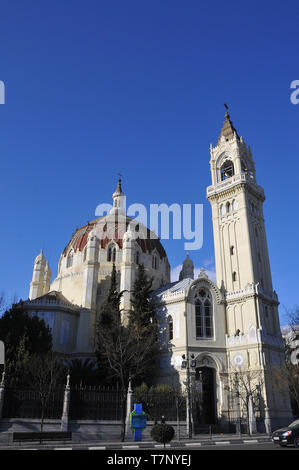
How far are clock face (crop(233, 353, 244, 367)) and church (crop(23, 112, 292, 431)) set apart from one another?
9 centimetres

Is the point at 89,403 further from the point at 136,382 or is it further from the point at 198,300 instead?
the point at 198,300

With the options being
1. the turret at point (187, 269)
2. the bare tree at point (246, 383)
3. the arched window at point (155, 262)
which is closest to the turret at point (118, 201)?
the arched window at point (155, 262)

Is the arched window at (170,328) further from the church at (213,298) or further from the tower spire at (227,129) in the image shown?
the tower spire at (227,129)

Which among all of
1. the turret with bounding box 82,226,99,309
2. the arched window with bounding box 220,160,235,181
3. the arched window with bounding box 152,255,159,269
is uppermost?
the arched window with bounding box 220,160,235,181

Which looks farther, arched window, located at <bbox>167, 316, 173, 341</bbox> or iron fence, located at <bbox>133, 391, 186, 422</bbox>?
arched window, located at <bbox>167, 316, 173, 341</bbox>

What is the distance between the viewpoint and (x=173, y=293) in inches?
1613

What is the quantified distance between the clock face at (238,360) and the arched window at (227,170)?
22.2m

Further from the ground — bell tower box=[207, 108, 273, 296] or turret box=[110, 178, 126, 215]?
turret box=[110, 178, 126, 215]

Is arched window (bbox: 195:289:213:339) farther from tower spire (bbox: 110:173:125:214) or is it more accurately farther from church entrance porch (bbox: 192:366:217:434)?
tower spire (bbox: 110:173:125:214)

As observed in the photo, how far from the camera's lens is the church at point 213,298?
121 feet

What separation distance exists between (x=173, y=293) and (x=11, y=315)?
15.8 meters

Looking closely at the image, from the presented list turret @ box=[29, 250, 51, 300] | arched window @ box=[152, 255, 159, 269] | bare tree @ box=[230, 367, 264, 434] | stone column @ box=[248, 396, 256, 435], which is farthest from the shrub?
turret @ box=[29, 250, 51, 300]

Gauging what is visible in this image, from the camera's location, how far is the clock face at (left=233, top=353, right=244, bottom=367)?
37.1m

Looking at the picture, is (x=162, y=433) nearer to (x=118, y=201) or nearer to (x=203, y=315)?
(x=203, y=315)
